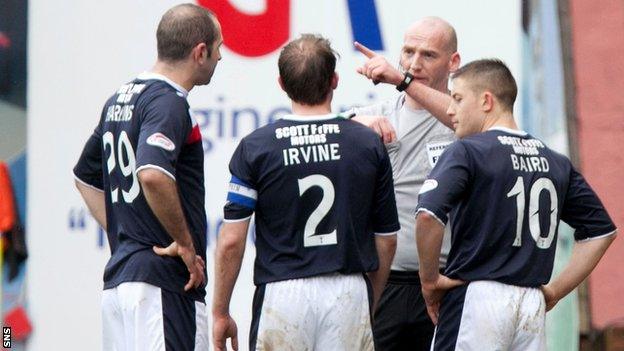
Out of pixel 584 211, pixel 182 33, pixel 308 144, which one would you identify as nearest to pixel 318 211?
pixel 308 144

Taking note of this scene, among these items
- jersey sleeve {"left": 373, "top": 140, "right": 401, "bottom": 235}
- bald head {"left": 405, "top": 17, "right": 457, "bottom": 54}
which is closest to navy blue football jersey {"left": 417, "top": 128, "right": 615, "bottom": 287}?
jersey sleeve {"left": 373, "top": 140, "right": 401, "bottom": 235}

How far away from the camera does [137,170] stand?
548cm

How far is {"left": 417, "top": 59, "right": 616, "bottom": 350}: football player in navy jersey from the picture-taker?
5344 millimetres

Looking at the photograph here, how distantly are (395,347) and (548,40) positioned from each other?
6.53 feet

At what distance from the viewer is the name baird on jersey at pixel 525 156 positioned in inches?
211

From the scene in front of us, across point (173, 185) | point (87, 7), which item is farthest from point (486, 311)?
point (87, 7)

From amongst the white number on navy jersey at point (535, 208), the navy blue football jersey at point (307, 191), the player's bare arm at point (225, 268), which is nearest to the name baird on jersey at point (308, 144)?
the navy blue football jersey at point (307, 191)

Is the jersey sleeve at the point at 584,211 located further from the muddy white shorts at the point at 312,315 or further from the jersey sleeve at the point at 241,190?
the jersey sleeve at the point at 241,190

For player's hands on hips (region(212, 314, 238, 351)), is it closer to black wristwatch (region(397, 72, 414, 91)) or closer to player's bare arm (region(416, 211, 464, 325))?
player's bare arm (region(416, 211, 464, 325))

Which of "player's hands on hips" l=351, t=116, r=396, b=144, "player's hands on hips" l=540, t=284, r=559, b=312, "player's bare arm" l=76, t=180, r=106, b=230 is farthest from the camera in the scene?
"player's bare arm" l=76, t=180, r=106, b=230

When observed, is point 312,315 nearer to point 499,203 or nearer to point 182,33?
point 499,203

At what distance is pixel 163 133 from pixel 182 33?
47 cm

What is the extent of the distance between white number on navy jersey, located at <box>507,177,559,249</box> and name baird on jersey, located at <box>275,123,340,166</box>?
670mm

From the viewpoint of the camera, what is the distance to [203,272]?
→ 5695 millimetres
